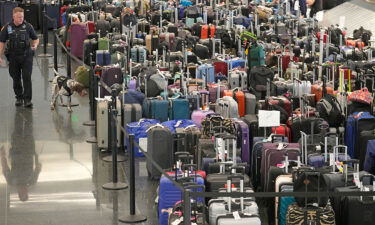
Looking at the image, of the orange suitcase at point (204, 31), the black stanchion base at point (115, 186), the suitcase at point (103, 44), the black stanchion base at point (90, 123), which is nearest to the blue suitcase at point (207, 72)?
the black stanchion base at point (90, 123)

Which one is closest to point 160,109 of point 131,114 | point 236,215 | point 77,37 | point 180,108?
point 180,108

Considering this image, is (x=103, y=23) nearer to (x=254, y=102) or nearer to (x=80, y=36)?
(x=80, y=36)

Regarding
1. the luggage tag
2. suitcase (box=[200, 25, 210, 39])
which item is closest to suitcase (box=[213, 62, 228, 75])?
suitcase (box=[200, 25, 210, 39])

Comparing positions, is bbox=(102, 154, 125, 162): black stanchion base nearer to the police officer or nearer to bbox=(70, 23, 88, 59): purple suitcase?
the police officer

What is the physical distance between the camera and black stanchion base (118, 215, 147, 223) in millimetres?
12828

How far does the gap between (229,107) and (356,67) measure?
12.6ft

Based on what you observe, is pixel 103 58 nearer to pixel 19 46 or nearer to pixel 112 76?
pixel 112 76

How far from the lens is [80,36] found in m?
25.0

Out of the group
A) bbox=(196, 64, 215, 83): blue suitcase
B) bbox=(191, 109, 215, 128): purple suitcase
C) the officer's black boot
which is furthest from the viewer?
the officer's black boot

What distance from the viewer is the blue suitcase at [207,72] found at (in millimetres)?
19256

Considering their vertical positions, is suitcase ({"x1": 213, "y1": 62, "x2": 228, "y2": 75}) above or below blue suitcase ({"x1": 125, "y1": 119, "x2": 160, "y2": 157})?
above

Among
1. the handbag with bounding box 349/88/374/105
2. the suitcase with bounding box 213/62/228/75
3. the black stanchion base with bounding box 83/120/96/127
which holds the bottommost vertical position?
the black stanchion base with bounding box 83/120/96/127

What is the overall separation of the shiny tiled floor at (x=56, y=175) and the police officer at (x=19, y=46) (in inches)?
22.0

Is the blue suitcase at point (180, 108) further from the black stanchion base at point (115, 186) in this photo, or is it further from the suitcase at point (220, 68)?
the suitcase at point (220, 68)
